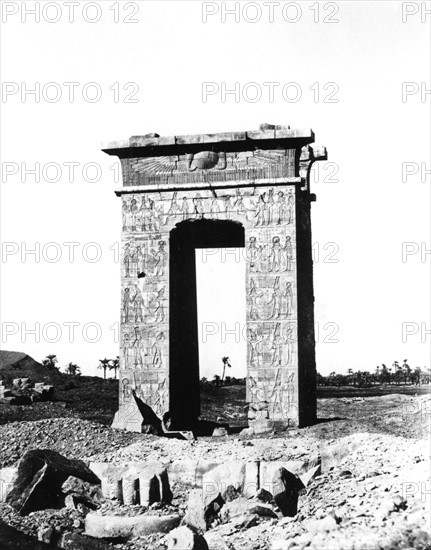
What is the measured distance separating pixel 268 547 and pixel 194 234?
1117 centimetres

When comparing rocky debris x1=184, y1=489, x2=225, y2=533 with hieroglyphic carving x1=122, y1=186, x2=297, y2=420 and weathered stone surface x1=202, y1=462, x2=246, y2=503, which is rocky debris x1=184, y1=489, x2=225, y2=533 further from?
hieroglyphic carving x1=122, y1=186, x2=297, y2=420

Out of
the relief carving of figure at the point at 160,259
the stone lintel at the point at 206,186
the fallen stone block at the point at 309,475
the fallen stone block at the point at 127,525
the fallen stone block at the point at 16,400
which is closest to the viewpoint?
the fallen stone block at the point at 127,525

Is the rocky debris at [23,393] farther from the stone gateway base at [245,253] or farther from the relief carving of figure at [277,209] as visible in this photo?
the relief carving of figure at [277,209]

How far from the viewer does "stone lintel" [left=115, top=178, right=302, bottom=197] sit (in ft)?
56.1

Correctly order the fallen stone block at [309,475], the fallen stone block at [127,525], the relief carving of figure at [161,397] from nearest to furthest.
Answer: the fallen stone block at [127,525] → the fallen stone block at [309,475] → the relief carving of figure at [161,397]

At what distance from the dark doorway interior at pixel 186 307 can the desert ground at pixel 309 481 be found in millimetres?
2104

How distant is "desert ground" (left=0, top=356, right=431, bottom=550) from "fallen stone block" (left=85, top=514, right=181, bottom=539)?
0.12 metres

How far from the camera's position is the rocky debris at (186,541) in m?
8.65

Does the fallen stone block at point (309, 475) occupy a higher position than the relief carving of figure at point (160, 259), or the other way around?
→ the relief carving of figure at point (160, 259)

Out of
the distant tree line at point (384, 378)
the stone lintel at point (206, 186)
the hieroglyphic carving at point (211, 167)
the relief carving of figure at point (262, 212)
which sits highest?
the hieroglyphic carving at point (211, 167)

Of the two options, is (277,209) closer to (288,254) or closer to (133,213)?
(288,254)

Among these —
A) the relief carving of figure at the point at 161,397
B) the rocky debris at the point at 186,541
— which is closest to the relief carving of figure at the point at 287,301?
the relief carving of figure at the point at 161,397

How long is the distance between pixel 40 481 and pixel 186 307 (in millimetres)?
8265

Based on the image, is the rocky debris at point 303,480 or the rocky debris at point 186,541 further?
the rocky debris at point 186,541
